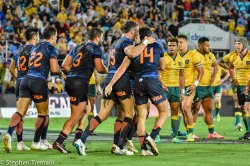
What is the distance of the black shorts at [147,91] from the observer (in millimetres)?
14906

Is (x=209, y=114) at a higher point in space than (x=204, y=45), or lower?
lower

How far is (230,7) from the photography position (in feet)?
146

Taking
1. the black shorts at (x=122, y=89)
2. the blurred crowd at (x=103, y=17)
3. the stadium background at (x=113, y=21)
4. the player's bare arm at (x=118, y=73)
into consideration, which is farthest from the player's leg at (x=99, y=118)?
the stadium background at (x=113, y=21)

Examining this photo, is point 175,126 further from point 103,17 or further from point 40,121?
point 103,17

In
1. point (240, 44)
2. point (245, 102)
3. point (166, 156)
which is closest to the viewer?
point (166, 156)

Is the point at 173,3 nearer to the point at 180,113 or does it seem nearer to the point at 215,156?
the point at 180,113

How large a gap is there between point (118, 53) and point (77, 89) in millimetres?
1134

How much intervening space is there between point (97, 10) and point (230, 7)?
32.1 ft

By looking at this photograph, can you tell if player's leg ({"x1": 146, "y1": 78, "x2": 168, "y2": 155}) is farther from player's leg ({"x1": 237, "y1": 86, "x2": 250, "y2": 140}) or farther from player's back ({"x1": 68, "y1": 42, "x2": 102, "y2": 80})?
player's leg ({"x1": 237, "y1": 86, "x2": 250, "y2": 140})

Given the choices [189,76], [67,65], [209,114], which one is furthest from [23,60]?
[209,114]

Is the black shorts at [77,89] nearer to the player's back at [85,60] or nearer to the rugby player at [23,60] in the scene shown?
the player's back at [85,60]

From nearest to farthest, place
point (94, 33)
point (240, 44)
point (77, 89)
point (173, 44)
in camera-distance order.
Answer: point (77, 89) → point (94, 33) → point (173, 44) → point (240, 44)

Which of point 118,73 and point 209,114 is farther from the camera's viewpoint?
point 209,114

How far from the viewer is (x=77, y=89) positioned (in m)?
15.2
